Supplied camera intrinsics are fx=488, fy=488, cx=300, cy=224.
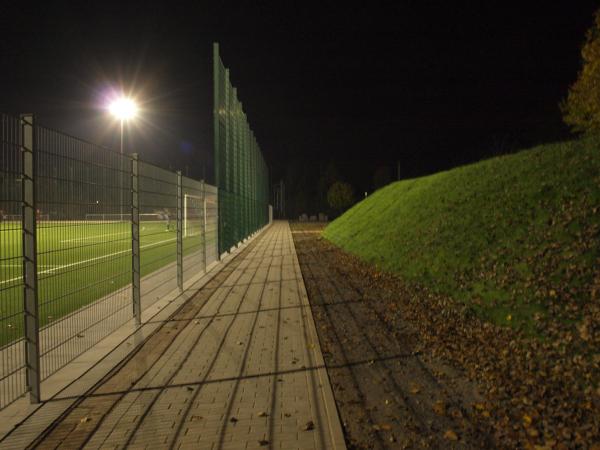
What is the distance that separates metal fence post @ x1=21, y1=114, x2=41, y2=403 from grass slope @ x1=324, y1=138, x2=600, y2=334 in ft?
18.1

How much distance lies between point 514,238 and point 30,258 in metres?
7.51

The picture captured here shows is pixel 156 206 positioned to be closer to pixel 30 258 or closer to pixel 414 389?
pixel 30 258

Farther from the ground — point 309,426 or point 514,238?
point 514,238

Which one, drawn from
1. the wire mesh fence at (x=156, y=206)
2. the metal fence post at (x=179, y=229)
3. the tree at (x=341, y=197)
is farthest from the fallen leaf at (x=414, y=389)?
the tree at (x=341, y=197)

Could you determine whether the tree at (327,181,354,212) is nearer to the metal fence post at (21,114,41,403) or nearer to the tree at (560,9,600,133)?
the tree at (560,9,600,133)

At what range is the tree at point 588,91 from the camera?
1994 centimetres

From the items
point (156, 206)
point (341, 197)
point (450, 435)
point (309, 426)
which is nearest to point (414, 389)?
point (450, 435)

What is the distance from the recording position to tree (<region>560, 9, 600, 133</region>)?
19.9 meters

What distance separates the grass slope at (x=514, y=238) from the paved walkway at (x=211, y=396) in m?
2.89

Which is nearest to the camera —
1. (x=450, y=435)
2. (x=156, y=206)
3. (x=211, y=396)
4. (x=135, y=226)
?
(x=450, y=435)

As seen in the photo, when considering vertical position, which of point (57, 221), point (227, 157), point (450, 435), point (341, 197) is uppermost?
point (341, 197)

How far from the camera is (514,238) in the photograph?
8.61m

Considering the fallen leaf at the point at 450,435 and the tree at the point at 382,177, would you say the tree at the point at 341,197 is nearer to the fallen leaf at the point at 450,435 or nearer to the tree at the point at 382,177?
the tree at the point at 382,177

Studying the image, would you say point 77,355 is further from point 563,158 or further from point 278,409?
point 563,158
